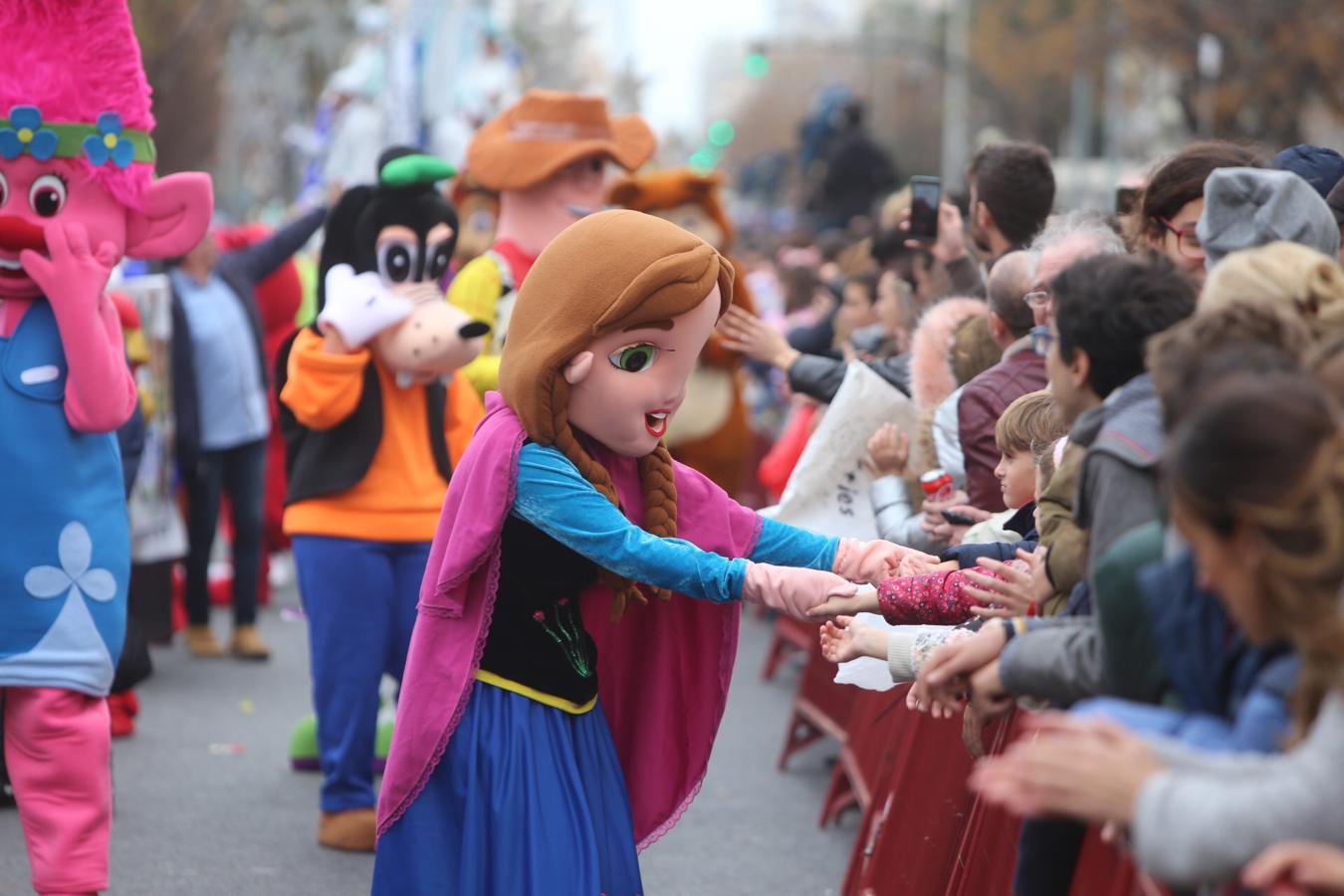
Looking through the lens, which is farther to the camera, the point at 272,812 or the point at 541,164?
the point at 541,164

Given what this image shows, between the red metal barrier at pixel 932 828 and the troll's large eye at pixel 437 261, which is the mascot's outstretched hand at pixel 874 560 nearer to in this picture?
the red metal barrier at pixel 932 828

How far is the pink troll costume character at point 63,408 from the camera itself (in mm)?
4883

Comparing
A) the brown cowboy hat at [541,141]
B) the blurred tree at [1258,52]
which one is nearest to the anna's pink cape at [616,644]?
the brown cowboy hat at [541,141]

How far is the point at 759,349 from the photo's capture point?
630cm

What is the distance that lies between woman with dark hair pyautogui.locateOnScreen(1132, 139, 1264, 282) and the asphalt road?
2.54m

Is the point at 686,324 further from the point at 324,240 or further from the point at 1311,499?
the point at 324,240

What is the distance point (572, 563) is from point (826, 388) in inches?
93.1

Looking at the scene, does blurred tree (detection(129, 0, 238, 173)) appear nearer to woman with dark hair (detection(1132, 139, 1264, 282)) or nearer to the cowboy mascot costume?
the cowboy mascot costume

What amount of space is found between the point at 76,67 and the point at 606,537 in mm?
2368

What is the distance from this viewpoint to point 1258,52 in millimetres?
24906

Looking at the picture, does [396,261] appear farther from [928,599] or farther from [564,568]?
[928,599]

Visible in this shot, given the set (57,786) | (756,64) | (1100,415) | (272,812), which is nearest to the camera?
(1100,415)

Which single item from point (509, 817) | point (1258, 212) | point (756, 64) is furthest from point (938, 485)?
point (756, 64)

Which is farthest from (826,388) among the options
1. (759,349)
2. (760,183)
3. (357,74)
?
(760,183)
